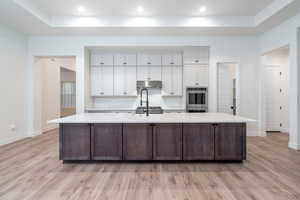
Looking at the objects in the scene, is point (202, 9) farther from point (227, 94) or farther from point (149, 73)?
point (227, 94)

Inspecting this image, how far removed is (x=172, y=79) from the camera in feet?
20.1

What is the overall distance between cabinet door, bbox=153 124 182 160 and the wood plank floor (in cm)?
16

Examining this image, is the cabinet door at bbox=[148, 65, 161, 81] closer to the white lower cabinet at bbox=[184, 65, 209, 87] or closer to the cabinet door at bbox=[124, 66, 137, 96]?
the cabinet door at bbox=[124, 66, 137, 96]

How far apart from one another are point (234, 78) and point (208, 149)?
3.21m

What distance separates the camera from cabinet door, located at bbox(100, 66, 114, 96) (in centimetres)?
608

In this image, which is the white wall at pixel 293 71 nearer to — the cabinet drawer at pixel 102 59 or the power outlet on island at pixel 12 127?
the cabinet drawer at pixel 102 59

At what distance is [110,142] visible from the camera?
3.34 meters

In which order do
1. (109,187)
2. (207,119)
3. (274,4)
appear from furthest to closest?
(274,4)
(207,119)
(109,187)

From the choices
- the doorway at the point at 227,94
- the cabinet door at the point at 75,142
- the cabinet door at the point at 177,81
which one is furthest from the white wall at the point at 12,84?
the doorway at the point at 227,94

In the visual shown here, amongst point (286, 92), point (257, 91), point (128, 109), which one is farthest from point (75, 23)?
point (286, 92)

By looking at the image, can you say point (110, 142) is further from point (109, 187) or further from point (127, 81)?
point (127, 81)

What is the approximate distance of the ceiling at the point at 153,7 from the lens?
4180 millimetres

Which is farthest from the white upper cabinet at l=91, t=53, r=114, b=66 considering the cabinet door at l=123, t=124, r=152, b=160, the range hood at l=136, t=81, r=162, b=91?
the cabinet door at l=123, t=124, r=152, b=160

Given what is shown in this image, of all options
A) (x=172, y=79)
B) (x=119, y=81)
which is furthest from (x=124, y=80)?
(x=172, y=79)
